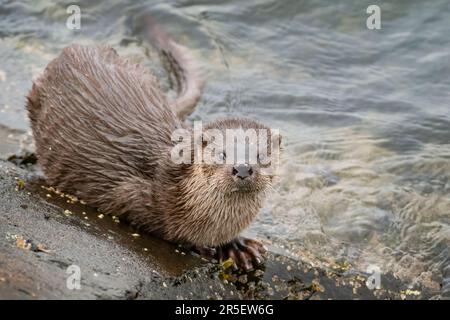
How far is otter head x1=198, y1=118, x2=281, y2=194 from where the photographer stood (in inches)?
157

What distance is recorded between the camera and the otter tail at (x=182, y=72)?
622 cm

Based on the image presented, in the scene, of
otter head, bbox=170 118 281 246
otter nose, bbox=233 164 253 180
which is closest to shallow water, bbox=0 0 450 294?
otter head, bbox=170 118 281 246

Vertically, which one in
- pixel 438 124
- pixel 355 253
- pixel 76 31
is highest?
pixel 76 31

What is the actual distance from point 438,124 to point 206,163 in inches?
105

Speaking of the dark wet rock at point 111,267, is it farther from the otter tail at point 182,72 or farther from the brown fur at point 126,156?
the otter tail at point 182,72

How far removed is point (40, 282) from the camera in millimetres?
3105

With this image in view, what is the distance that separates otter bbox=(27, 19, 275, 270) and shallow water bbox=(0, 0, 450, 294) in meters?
0.58

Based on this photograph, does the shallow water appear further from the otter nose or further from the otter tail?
the otter nose

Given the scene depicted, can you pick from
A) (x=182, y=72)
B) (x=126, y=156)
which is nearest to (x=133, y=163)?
(x=126, y=156)

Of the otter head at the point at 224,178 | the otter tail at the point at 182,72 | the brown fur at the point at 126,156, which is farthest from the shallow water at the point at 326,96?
the brown fur at the point at 126,156
